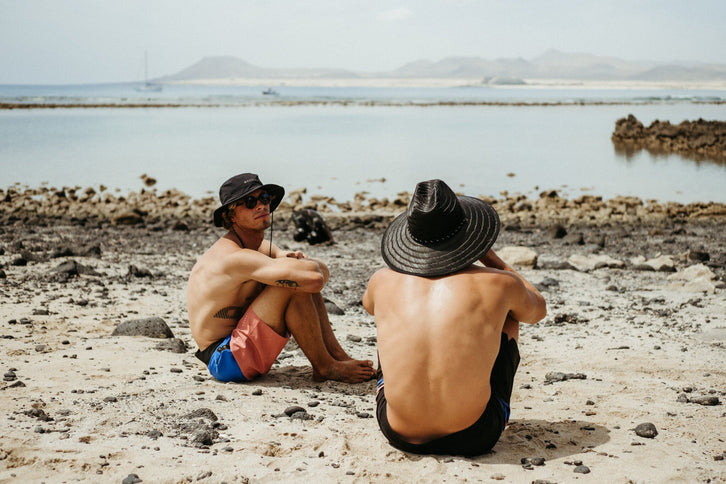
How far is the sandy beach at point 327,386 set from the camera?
3707mm

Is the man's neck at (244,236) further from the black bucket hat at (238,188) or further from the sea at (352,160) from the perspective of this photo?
the sea at (352,160)

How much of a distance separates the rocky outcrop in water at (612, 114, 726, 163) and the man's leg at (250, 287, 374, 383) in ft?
86.4

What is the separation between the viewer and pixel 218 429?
4.22m

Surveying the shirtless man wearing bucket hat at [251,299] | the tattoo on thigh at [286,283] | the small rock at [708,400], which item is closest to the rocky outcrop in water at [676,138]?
the small rock at [708,400]

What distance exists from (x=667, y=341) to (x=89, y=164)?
21.3m

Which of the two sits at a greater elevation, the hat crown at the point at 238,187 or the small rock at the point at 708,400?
the hat crown at the point at 238,187

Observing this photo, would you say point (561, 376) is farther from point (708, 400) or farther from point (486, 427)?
point (486, 427)

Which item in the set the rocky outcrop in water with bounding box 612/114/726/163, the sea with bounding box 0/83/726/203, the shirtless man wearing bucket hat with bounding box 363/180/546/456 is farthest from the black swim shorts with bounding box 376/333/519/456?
the rocky outcrop in water with bounding box 612/114/726/163

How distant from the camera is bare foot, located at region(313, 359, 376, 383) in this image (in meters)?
5.23

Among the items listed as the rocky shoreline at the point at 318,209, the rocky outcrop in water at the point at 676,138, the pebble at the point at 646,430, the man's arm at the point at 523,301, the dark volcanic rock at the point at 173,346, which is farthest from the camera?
the rocky outcrop in water at the point at 676,138

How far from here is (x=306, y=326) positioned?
16.5ft

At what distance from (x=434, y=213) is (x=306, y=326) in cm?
181

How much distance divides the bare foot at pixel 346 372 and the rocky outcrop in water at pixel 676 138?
2626cm

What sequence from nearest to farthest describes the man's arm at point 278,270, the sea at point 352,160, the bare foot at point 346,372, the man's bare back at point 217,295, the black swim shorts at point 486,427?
the black swim shorts at point 486,427 → the man's arm at point 278,270 → the man's bare back at point 217,295 → the bare foot at point 346,372 → the sea at point 352,160
